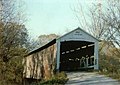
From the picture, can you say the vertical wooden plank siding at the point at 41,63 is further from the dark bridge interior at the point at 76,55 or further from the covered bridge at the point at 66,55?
the dark bridge interior at the point at 76,55

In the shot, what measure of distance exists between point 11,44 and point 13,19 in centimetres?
511

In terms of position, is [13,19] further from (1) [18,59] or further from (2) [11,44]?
(1) [18,59]

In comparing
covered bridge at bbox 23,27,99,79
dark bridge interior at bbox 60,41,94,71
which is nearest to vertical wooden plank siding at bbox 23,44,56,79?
covered bridge at bbox 23,27,99,79

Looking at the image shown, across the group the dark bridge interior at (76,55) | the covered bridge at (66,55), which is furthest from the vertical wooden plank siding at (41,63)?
the dark bridge interior at (76,55)

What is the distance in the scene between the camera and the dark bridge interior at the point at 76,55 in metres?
29.7

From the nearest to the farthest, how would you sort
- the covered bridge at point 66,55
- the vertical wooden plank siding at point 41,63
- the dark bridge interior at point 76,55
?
1. the covered bridge at point 66,55
2. the vertical wooden plank siding at point 41,63
3. the dark bridge interior at point 76,55

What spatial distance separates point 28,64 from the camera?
131ft

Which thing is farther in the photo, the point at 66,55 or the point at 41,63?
the point at 66,55

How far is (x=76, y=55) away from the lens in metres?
32.5

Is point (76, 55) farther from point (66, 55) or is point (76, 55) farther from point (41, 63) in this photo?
point (41, 63)

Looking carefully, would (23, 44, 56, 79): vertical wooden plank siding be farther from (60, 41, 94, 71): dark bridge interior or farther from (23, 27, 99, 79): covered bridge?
(60, 41, 94, 71): dark bridge interior

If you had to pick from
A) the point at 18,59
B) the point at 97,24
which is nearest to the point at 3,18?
the point at 18,59

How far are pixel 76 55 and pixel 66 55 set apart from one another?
1104mm

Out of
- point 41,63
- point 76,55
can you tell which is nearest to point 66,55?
point 76,55
